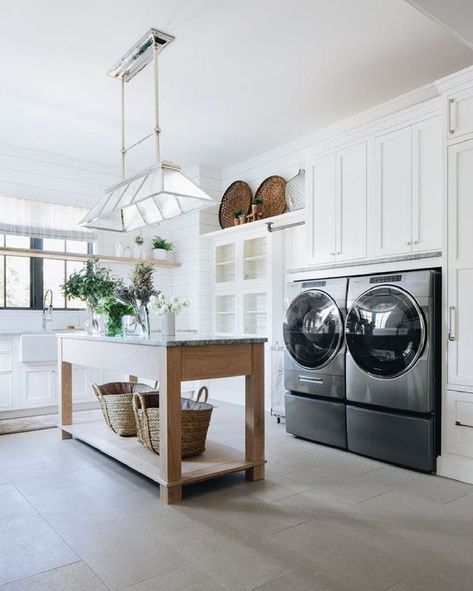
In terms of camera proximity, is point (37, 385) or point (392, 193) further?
point (37, 385)

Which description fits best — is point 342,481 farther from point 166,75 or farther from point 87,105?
point 87,105

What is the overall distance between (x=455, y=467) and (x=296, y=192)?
3075 millimetres

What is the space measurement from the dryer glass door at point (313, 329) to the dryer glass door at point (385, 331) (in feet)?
0.50

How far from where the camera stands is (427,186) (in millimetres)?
3389

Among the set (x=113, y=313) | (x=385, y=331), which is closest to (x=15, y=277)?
(x=113, y=313)

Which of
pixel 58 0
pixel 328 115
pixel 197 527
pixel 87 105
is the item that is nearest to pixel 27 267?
pixel 87 105

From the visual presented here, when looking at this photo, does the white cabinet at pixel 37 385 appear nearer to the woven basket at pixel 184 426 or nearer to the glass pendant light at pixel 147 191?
the glass pendant light at pixel 147 191

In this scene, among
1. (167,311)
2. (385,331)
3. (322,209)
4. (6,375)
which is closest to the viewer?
(167,311)

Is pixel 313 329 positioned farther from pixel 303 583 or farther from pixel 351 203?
pixel 303 583

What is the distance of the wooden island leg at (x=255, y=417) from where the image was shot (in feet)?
10.0

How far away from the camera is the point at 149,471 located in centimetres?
289

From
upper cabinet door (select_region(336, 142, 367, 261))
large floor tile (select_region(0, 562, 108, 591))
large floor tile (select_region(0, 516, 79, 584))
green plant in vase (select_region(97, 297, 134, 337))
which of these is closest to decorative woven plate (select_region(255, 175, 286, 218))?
upper cabinet door (select_region(336, 142, 367, 261))

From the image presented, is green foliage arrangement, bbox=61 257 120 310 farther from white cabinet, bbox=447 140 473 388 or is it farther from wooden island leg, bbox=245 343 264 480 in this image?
white cabinet, bbox=447 140 473 388

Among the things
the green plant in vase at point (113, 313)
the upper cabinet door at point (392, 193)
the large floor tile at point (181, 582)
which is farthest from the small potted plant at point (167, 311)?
the upper cabinet door at point (392, 193)
